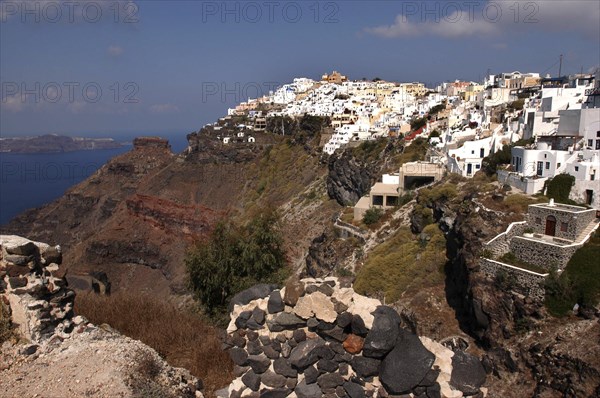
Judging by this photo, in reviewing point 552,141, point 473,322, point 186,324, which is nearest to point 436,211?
point 552,141

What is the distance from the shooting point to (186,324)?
360 inches

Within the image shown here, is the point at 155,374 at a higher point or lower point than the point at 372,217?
higher

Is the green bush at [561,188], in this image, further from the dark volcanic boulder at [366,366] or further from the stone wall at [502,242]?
the dark volcanic boulder at [366,366]

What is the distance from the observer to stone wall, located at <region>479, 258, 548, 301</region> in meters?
14.2

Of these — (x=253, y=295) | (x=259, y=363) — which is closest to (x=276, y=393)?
(x=259, y=363)

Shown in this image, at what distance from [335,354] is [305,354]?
0.37 metres

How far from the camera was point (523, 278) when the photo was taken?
14.8m

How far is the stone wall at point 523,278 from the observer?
14.2 metres

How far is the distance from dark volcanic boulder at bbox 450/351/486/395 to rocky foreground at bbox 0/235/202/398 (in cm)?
354

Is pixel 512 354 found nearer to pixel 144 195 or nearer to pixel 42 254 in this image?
pixel 42 254

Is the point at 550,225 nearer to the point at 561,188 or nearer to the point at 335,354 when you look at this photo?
the point at 561,188

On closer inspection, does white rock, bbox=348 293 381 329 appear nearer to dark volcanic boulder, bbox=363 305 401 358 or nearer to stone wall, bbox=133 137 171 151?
dark volcanic boulder, bbox=363 305 401 358

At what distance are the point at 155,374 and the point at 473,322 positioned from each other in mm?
13068

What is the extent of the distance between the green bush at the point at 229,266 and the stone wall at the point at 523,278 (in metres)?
7.65
